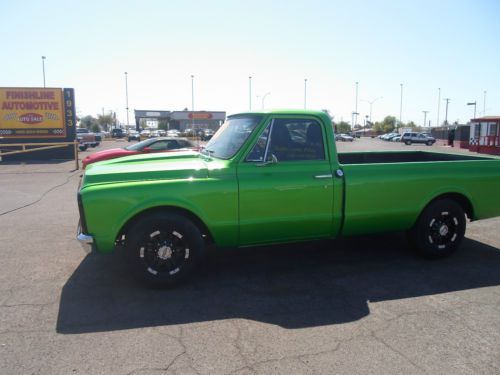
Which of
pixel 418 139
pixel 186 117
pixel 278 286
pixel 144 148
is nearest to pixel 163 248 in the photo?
pixel 278 286

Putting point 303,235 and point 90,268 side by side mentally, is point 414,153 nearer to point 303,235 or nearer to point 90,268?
point 303,235

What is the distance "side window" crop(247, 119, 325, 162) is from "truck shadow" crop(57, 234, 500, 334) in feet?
4.74

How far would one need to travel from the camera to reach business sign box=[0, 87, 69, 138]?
69.8 ft

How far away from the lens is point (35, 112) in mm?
21578

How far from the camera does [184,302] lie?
13.8ft

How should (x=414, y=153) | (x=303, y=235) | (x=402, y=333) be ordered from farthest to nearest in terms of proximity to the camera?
(x=414, y=153) < (x=303, y=235) < (x=402, y=333)

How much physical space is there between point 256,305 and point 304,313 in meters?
0.49

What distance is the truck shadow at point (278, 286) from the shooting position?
3912 millimetres

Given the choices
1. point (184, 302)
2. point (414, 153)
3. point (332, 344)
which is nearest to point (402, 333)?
point (332, 344)

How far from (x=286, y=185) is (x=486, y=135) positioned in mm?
31354

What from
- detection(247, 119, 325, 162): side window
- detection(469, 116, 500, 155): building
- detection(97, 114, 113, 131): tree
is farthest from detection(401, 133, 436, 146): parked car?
detection(97, 114, 113, 131): tree

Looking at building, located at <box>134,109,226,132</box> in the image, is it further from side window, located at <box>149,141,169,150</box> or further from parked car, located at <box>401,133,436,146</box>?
side window, located at <box>149,141,169,150</box>

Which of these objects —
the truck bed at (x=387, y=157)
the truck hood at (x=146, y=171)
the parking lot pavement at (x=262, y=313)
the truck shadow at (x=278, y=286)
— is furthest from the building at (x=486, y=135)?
the truck hood at (x=146, y=171)

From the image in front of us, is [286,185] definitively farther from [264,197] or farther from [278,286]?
[278,286]
